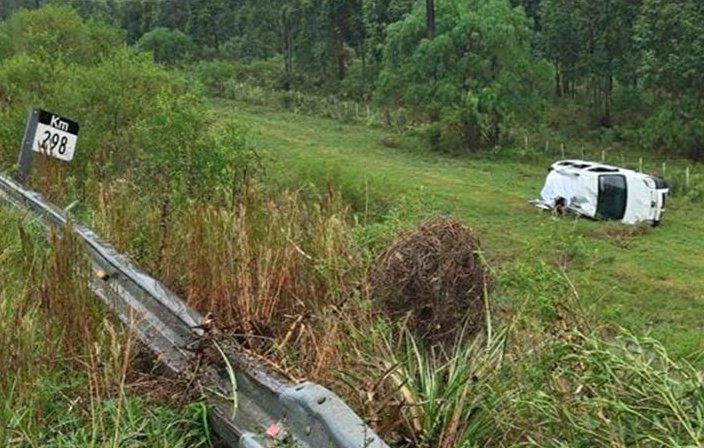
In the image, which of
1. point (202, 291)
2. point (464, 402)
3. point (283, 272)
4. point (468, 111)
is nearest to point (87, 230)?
point (202, 291)

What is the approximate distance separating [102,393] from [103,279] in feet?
3.03

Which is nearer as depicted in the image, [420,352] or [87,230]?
[420,352]

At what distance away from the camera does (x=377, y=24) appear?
3809cm

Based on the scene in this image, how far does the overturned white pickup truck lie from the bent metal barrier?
48.4ft

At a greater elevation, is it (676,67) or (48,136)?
(48,136)

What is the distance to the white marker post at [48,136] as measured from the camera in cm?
586

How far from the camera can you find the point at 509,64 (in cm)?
2527

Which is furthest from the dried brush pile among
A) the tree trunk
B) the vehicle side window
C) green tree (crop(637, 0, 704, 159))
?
green tree (crop(637, 0, 704, 159))

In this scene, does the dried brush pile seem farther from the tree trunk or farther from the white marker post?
the tree trunk

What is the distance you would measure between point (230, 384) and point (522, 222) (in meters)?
14.8

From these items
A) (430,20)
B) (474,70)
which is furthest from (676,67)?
(430,20)

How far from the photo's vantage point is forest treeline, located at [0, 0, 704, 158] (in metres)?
25.5

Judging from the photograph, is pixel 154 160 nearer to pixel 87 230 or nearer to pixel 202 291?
pixel 87 230

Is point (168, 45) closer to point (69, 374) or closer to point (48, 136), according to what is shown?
point (48, 136)
